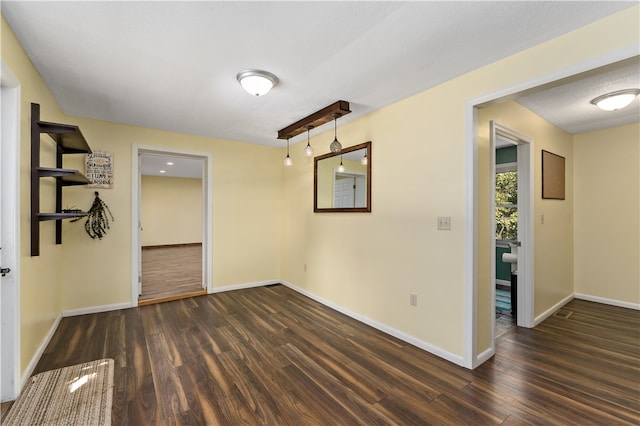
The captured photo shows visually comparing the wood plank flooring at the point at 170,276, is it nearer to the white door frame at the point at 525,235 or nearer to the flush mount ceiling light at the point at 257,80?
the flush mount ceiling light at the point at 257,80

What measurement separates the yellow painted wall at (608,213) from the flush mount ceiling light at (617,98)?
1595 millimetres

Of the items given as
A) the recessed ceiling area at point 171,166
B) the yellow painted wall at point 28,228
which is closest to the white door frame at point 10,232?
the yellow painted wall at point 28,228

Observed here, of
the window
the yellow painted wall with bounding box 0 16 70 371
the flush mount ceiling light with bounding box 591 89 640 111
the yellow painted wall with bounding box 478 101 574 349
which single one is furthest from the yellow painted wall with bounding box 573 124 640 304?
the yellow painted wall with bounding box 0 16 70 371

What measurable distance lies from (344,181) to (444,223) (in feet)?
4.90

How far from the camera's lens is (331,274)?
383cm

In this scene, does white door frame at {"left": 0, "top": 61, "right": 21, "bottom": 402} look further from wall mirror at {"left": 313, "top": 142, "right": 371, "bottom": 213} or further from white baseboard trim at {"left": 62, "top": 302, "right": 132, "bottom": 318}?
wall mirror at {"left": 313, "top": 142, "right": 371, "bottom": 213}

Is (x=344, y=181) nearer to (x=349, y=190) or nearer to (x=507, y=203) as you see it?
(x=349, y=190)

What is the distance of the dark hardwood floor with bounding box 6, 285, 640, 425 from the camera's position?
1.78 metres

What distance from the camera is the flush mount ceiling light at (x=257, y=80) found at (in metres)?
2.28

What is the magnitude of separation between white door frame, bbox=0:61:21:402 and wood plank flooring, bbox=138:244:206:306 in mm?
1988

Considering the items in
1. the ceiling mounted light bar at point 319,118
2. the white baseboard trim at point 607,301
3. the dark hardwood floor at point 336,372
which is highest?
the ceiling mounted light bar at point 319,118

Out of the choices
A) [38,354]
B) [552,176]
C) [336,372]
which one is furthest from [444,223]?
[38,354]

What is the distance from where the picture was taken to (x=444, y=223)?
8.16ft

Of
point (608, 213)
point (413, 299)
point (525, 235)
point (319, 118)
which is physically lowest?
point (413, 299)
